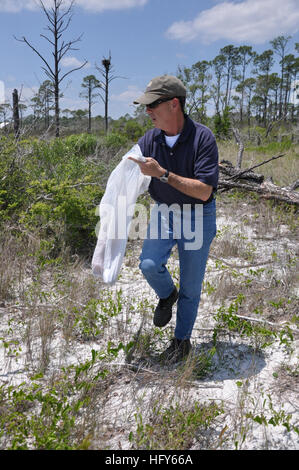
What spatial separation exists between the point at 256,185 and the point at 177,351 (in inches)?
176

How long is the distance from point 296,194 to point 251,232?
1039 millimetres

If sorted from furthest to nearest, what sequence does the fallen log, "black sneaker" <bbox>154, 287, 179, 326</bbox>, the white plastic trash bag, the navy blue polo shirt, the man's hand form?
the fallen log → "black sneaker" <bbox>154, 287, 179, 326</bbox> → the white plastic trash bag → the navy blue polo shirt → the man's hand

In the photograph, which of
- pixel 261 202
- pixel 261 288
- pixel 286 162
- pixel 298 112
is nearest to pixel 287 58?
pixel 298 112

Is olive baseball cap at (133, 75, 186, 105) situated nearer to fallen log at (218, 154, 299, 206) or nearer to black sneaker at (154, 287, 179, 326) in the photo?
black sneaker at (154, 287, 179, 326)

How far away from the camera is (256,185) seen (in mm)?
6566

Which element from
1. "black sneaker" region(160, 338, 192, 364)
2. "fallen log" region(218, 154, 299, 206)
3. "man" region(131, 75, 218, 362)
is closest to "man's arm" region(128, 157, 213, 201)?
"man" region(131, 75, 218, 362)

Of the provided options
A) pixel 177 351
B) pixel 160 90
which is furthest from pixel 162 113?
pixel 177 351

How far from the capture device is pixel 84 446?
5.48 feet

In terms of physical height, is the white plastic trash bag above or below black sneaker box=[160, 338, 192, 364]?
above

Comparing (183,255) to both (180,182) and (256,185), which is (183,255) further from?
(256,185)

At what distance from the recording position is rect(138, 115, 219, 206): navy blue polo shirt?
2.42 meters

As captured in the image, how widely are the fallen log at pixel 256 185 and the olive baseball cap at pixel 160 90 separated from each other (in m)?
3.74

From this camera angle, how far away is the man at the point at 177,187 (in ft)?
7.84
